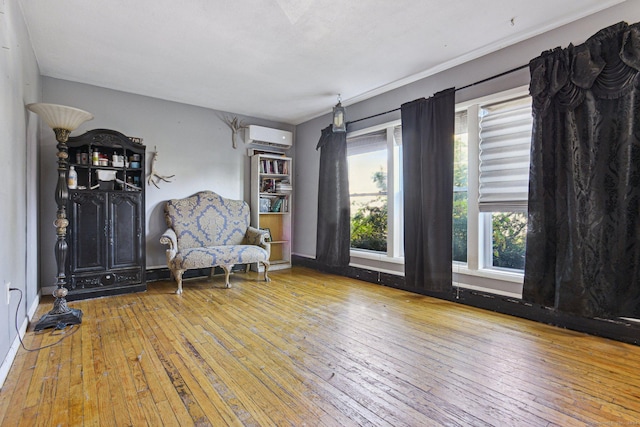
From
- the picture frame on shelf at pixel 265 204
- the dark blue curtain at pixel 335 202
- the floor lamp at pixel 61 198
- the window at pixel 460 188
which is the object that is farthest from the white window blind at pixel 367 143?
the floor lamp at pixel 61 198

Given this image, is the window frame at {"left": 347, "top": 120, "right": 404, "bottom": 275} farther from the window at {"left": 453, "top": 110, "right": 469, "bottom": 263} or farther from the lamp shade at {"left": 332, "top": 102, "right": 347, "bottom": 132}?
the window at {"left": 453, "top": 110, "right": 469, "bottom": 263}

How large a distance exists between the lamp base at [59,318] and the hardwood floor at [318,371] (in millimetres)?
76

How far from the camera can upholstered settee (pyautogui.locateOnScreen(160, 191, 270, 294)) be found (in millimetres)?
3879

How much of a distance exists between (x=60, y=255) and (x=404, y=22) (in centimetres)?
368

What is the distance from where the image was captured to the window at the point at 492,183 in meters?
2.95

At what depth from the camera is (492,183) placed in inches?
123

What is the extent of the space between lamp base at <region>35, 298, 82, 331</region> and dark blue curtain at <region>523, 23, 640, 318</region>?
3.86 m

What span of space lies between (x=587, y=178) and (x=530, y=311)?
122 cm

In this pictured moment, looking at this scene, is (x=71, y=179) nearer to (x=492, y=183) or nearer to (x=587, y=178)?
(x=492, y=183)

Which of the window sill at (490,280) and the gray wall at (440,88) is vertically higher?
the gray wall at (440,88)

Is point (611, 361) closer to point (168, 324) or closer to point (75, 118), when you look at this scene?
point (168, 324)

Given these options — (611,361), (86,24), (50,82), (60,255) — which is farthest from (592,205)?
(50,82)

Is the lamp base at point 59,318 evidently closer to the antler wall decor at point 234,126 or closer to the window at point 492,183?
the antler wall decor at point 234,126

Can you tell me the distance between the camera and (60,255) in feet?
9.69
